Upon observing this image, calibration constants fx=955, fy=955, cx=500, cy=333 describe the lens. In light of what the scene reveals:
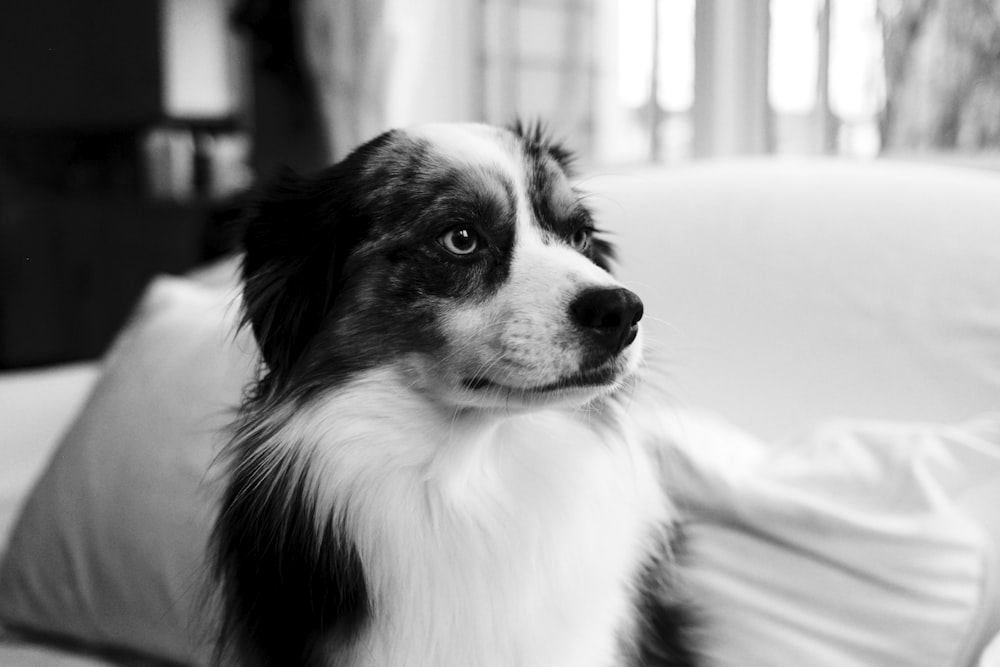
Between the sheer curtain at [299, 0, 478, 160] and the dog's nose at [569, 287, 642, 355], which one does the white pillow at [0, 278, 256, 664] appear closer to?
the dog's nose at [569, 287, 642, 355]

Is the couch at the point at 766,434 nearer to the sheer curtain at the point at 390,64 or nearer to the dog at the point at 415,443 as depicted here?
the dog at the point at 415,443

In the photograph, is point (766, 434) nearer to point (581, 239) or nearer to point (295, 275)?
point (581, 239)

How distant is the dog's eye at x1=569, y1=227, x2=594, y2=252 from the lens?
4.16ft

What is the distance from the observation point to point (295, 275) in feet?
3.91

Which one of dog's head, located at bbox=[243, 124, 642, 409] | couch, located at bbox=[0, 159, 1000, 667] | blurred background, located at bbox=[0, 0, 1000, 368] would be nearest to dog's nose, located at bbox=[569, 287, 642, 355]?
dog's head, located at bbox=[243, 124, 642, 409]

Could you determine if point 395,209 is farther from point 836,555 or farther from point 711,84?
point 711,84

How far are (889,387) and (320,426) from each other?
35.0 inches

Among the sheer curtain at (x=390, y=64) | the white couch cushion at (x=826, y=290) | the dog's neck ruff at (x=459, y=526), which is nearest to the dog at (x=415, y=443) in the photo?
the dog's neck ruff at (x=459, y=526)

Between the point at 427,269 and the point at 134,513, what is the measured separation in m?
0.77

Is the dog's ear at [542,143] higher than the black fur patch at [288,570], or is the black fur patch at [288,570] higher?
the dog's ear at [542,143]

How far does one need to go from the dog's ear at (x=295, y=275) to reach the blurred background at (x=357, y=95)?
17 cm

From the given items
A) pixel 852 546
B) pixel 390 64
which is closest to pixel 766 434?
pixel 852 546

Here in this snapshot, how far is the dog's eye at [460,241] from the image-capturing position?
1.16 m

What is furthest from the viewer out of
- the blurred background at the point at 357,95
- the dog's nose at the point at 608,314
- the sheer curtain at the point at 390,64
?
the sheer curtain at the point at 390,64
